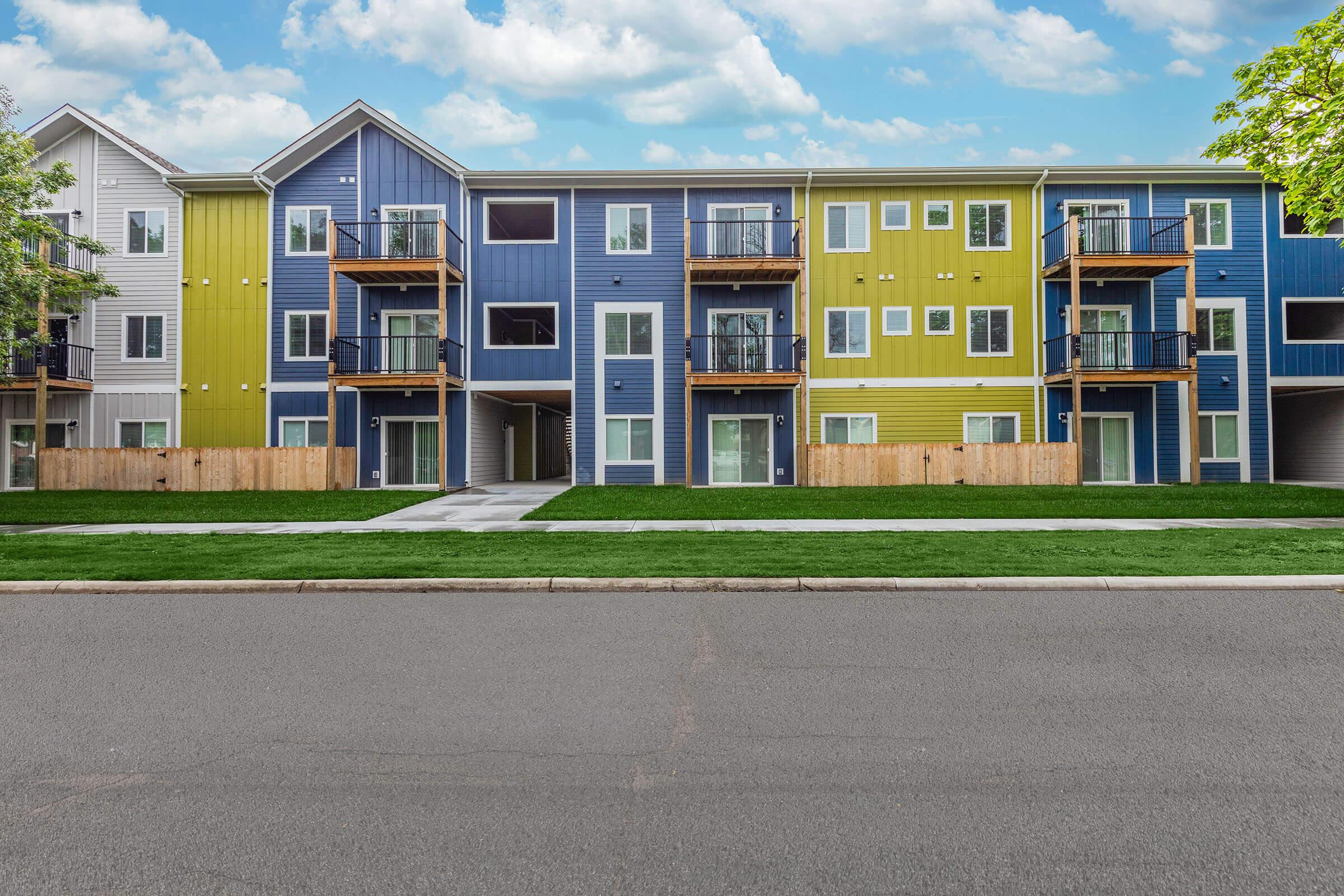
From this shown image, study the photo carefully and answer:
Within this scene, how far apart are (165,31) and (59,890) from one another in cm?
3261

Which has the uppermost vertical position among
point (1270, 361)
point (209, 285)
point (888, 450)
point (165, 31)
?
point (165, 31)

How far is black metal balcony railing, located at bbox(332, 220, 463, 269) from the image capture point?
2166 centimetres

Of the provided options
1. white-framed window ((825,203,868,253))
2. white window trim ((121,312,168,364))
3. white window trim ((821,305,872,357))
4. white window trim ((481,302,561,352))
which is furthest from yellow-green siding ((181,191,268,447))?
white-framed window ((825,203,868,253))

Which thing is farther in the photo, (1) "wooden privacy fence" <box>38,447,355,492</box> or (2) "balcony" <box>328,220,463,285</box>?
(2) "balcony" <box>328,220,463,285</box>

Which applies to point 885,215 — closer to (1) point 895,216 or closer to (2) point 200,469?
(1) point 895,216

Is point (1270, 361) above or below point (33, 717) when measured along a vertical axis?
above

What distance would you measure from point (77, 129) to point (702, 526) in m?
24.0

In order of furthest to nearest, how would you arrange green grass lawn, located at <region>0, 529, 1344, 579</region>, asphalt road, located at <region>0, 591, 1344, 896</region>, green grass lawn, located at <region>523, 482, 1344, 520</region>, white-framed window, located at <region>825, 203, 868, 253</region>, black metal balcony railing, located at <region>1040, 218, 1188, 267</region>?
white-framed window, located at <region>825, 203, 868, 253</region>
black metal balcony railing, located at <region>1040, 218, 1188, 267</region>
green grass lawn, located at <region>523, 482, 1344, 520</region>
green grass lawn, located at <region>0, 529, 1344, 579</region>
asphalt road, located at <region>0, 591, 1344, 896</region>

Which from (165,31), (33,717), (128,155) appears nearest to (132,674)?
(33,717)

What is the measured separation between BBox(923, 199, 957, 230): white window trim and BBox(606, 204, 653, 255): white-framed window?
8261mm

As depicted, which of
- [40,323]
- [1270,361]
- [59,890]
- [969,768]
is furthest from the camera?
[1270,361]

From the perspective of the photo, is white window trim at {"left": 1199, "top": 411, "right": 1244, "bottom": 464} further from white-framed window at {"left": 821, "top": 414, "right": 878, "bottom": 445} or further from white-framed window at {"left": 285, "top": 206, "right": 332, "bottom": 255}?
white-framed window at {"left": 285, "top": 206, "right": 332, "bottom": 255}

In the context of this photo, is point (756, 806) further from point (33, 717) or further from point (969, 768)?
point (33, 717)

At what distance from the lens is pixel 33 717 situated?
402 centimetres
